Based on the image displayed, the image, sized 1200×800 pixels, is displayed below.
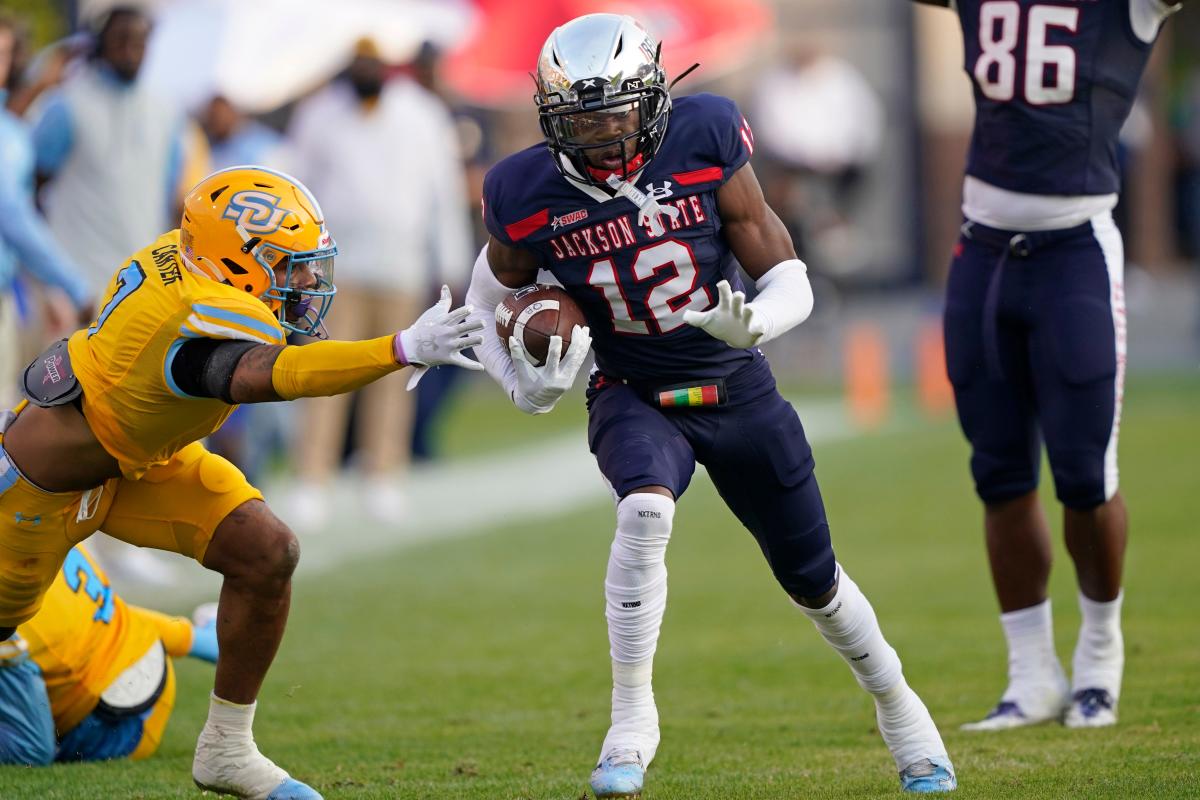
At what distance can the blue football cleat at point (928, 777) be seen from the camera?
4492 mm

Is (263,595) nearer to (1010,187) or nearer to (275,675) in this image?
(275,675)

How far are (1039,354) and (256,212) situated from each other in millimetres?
2381

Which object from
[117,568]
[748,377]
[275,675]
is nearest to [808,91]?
[117,568]

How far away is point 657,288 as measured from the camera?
4586mm

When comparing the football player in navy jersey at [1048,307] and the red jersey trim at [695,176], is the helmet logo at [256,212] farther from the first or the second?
the football player in navy jersey at [1048,307]

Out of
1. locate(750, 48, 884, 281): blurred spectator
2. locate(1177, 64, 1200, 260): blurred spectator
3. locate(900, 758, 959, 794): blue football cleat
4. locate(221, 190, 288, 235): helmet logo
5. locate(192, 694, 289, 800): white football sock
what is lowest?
locate(1177, 64, 1200, 260): blurred spectator

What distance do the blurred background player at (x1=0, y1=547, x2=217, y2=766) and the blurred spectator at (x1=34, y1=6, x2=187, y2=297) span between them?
10.8 ft

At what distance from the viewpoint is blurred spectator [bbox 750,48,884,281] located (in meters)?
17.6

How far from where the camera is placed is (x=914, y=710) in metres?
4.61

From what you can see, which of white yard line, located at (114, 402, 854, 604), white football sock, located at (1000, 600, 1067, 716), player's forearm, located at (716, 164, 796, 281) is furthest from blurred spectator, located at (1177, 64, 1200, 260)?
player's forearm, located at (716, 164, 796, 281)

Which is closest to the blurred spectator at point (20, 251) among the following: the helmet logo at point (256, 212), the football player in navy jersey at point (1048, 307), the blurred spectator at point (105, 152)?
the blurred spectator at point (105, 152)

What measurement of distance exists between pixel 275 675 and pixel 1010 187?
9.86 feet

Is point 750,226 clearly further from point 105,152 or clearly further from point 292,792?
point 105,152

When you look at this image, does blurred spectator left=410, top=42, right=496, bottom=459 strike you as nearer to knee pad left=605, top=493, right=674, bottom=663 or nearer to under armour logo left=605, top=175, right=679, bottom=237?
under armour logo left=605, top=175, right=679, bottom=237
